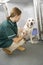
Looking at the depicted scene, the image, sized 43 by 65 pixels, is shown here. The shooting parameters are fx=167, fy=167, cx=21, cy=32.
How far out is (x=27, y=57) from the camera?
4.86ft

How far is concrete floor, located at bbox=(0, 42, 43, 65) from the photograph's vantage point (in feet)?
4.67

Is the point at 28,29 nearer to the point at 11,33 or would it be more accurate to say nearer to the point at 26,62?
the point at 11,33

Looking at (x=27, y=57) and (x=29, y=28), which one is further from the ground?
(x=29, y=28)

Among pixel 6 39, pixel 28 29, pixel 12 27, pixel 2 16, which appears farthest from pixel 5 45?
pixel 2 16

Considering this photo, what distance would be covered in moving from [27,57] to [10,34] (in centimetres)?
26

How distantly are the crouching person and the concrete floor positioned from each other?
0.06 meters

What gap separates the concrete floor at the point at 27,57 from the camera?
142 centimetres

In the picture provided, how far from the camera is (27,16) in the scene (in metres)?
1.76

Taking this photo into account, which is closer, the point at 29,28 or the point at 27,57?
the point at 27,57

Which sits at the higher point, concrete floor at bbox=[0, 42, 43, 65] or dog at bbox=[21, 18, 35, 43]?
dog at bbox=[21, 18, 35, 43]

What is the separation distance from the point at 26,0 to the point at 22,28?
29 centimetres

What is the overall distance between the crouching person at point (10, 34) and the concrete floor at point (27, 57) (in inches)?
2.2

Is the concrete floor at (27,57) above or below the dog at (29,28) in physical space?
below

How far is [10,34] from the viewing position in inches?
60.8
